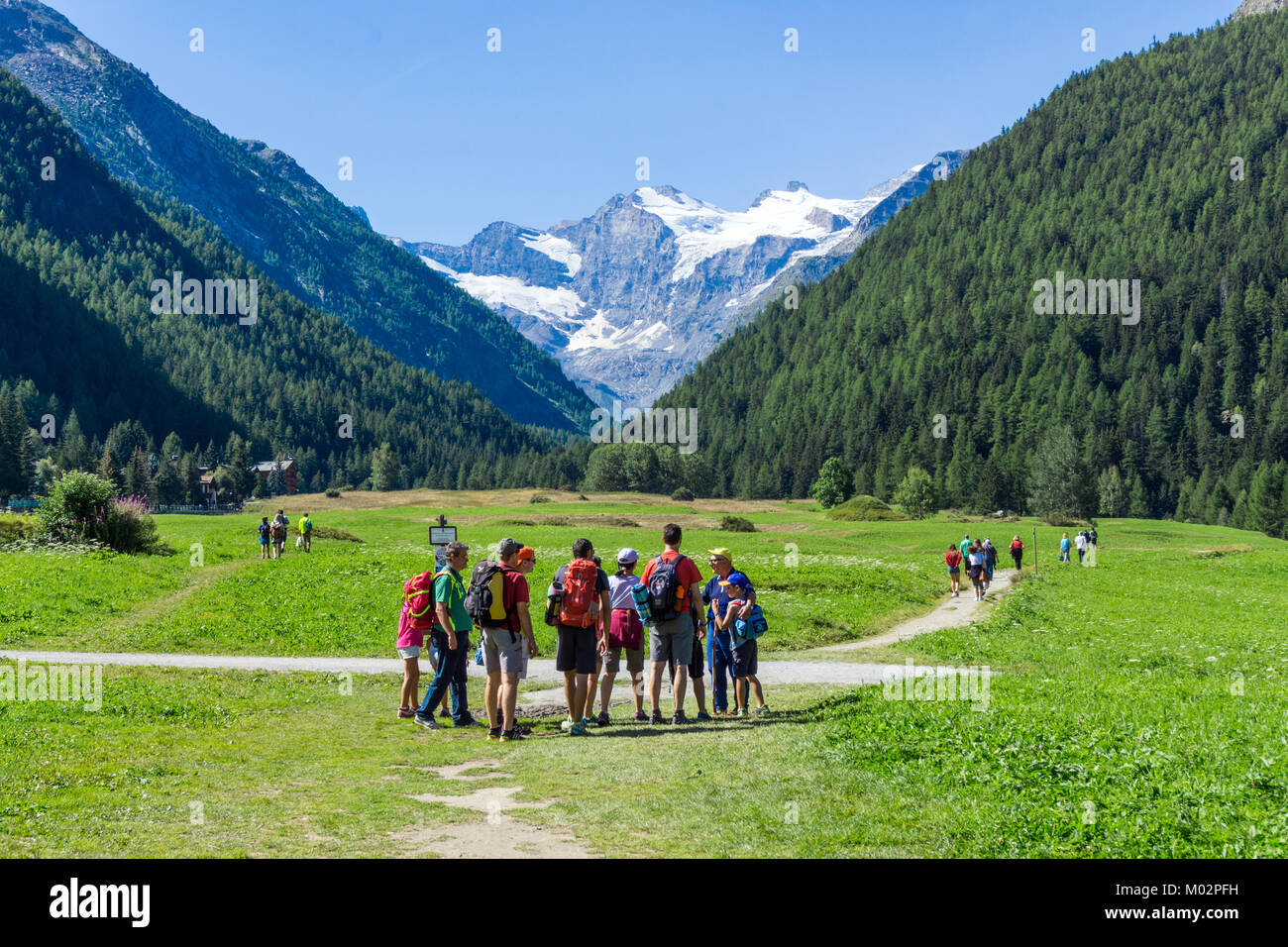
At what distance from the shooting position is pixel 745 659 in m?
17.6

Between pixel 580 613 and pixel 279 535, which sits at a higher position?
pixel 580 613

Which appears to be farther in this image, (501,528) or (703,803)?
(501,528)

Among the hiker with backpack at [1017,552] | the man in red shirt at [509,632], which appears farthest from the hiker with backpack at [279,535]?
the hiker with backpack at [1017,552]

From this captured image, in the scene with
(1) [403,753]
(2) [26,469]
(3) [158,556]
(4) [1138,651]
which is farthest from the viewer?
(2) [26,469]

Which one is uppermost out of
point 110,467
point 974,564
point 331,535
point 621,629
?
point 110,467

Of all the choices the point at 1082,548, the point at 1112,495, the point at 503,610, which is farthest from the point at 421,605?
the point at 1112,495

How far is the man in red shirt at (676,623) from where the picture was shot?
1661cm

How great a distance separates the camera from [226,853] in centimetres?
891

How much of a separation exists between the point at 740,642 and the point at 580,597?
339 centimetres

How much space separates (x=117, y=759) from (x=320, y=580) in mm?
26320

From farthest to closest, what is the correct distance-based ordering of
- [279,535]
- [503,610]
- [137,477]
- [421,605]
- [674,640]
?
1. [137,477]
2. [279,535]
3. [421,605]
4. [674,640]
5. [503,610]

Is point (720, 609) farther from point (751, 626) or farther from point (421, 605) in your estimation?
point (421, 605)
